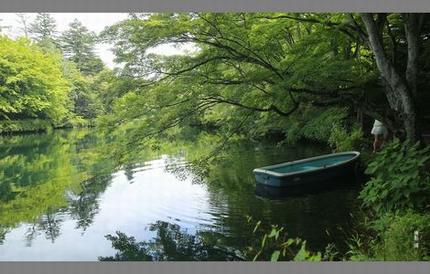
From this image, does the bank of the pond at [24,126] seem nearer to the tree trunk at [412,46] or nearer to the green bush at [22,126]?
the green bush at [22,126]

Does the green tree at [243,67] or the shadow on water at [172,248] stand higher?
the green tree at [243,67]

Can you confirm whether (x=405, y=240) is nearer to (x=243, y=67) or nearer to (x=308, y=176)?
(x=243, y=67)

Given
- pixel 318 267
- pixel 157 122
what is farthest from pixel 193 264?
pixel 157 122

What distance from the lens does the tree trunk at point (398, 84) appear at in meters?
4.51

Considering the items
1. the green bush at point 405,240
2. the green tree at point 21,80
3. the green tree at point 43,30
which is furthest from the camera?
the green tree at point 21,80

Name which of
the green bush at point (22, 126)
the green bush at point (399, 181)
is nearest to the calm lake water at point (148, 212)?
the green bush at point (399, 181)

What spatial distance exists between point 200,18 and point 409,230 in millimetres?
3117

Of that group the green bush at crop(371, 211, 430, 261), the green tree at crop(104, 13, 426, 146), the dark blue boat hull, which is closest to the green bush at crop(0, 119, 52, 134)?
the dark blue boat hull

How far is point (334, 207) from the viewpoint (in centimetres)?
567

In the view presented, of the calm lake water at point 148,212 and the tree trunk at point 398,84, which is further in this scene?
the calm lake water at point 148,212

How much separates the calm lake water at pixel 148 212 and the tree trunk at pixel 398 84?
133 cm

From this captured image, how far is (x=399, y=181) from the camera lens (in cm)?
371

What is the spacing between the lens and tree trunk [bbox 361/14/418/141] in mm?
4508

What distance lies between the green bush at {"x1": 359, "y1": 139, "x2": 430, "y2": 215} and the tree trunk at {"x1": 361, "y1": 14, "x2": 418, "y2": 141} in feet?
1.57
